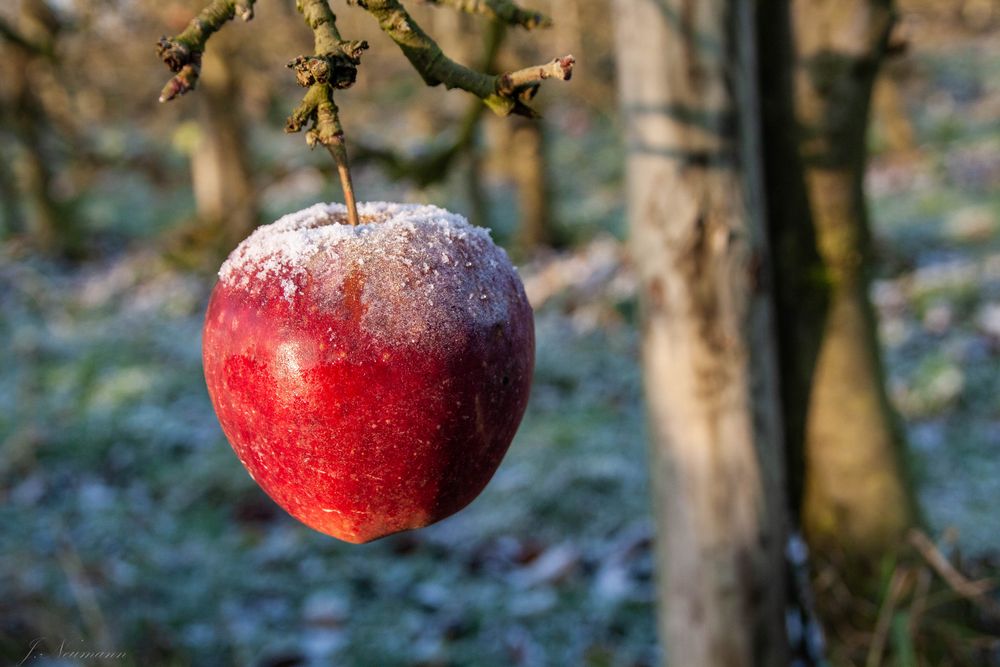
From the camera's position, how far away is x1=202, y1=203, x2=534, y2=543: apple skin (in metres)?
0.71

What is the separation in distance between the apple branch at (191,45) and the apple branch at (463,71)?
99 millimetres

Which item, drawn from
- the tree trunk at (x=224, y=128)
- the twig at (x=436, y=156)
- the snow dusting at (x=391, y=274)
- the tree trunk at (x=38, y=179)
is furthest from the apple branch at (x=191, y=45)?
the tree trunk at (x=38, y=179)

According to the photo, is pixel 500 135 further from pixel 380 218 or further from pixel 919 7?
pixel 380 218

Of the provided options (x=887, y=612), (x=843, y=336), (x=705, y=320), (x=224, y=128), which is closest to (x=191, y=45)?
(x=705, y=320)

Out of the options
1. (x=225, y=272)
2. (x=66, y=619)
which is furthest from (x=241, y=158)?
(x=225, y=272)

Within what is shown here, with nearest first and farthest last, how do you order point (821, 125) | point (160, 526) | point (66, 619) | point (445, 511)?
point (445, 511), point (821, 125), point (66, 619), point (160, 526)

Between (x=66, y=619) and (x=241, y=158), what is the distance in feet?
22.8

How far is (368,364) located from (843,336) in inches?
109

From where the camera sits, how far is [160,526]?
4.41 metres

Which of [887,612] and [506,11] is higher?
[506,11]

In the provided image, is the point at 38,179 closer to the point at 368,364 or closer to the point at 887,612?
the point at 887,612

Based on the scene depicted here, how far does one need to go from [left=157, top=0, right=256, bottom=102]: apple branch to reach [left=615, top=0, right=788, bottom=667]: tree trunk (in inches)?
72.4

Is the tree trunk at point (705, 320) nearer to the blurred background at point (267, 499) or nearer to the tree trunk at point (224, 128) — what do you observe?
the blurred background at point (267, 499)

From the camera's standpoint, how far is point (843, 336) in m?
3.12
